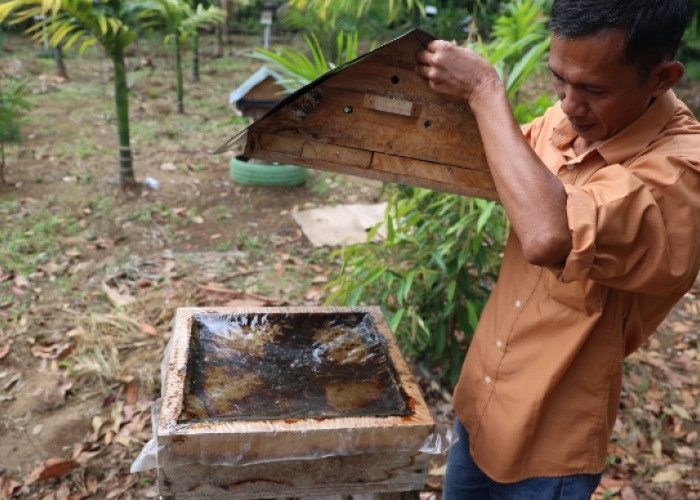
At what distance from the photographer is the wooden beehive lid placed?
5.06 ft

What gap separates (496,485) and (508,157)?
3.50 feet

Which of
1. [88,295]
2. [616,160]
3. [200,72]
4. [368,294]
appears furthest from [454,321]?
[200,72]

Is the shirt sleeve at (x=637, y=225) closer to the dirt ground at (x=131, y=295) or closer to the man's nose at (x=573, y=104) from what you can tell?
the man's nose at (x=573, y=104)

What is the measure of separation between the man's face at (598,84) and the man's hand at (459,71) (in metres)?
0.16

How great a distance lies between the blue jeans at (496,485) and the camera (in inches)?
Answer: 61.3

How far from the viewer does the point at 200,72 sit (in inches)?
466

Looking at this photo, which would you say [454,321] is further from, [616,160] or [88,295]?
[88,295]

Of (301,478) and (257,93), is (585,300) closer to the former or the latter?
(301,478)

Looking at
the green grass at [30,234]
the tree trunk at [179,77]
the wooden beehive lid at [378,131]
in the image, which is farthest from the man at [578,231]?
the tree trunk at [179,77]

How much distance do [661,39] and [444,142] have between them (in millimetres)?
565

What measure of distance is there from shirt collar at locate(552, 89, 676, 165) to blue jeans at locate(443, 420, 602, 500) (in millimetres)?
867

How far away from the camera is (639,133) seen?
1.33 m

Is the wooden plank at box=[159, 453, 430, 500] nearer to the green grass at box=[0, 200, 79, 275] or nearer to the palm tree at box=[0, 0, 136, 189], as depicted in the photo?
the green grass at box=[0, 200, 79, 275]

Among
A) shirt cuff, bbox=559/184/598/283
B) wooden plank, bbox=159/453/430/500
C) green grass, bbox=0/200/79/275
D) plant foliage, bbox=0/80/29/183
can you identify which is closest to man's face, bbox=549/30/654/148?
shirt cuff, bbox=559/184/598/283
